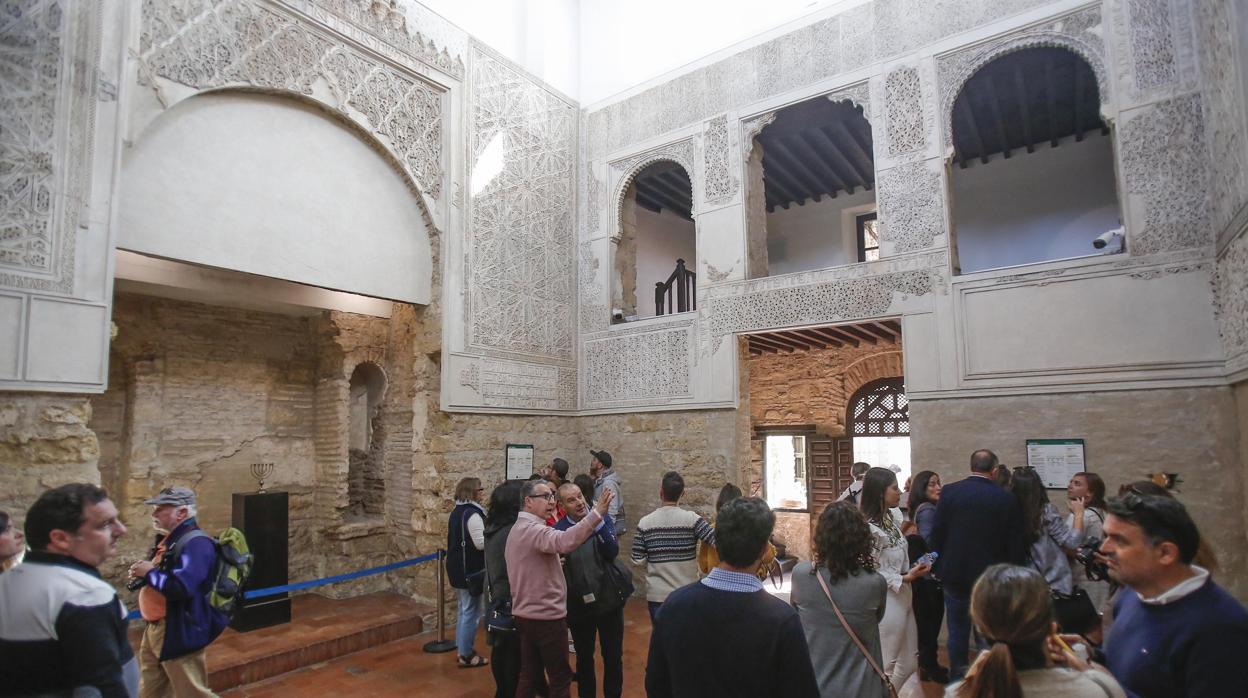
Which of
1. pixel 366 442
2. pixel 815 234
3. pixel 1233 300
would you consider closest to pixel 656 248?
pixel 815 234

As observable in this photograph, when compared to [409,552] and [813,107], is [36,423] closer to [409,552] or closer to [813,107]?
[409,552]

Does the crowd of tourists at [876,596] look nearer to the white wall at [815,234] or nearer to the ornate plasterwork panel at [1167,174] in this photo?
the ornate plasterwork panel at [1167,174]

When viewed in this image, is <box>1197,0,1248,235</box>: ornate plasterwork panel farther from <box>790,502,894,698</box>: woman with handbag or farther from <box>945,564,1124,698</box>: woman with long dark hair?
<box>945,564,1124,698</box>: woman with long dark hair

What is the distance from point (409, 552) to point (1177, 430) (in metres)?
6.94

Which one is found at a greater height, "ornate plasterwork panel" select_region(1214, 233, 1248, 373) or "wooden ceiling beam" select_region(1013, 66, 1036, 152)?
"wooden ceiling beam" select_region(1013, 66, 1036, 152)

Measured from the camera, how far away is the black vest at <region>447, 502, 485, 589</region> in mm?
4949

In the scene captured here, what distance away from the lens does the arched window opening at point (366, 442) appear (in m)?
8.56

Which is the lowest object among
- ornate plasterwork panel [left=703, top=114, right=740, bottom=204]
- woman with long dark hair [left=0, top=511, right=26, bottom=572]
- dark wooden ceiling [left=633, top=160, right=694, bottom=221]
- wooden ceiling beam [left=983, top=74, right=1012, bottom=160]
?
woman with long dark hair [left=0, top=511, right=26, bottom=572]

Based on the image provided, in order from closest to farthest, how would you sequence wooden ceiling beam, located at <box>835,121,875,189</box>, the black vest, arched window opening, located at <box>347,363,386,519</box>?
1. the black vest
2. arched window opening, located at <box>347,363,386,519</box>
3. wooden ceiling beam, located at <box>835,121,875,189</box>

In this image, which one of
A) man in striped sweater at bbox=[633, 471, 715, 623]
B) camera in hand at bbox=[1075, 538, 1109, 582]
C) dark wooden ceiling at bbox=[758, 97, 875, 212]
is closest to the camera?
camera in hand at bbox=[1075, 538, 1109, 582]

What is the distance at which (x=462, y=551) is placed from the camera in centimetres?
501

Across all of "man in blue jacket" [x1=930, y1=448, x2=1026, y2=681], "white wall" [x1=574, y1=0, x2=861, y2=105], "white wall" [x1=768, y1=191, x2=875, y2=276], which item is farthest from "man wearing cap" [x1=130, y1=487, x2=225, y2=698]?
"white wall" [x1=768, y1=191, x2=875, y2=276]

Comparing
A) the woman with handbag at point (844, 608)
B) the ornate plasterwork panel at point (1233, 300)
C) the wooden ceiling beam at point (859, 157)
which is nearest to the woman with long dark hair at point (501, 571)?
the woman with handbag at point (844, 608)

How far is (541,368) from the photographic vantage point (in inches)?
317
